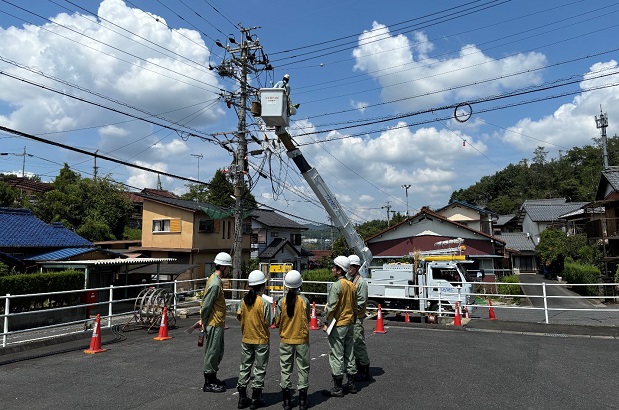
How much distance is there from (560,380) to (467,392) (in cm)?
168

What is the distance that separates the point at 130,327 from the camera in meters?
11.1

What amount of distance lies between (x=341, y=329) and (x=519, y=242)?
48056 millimetres

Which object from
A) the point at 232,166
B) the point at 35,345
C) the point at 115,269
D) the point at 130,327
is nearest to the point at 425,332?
the point at 130,327

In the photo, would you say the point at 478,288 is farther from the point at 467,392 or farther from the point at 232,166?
the point at 467,392

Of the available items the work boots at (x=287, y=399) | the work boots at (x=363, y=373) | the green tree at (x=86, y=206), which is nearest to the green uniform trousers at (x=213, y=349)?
the work boots at (x=287, y=399)

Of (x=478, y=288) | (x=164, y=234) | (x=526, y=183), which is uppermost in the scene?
(x=526, y=183)

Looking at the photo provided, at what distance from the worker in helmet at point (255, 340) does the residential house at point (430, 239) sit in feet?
76.4

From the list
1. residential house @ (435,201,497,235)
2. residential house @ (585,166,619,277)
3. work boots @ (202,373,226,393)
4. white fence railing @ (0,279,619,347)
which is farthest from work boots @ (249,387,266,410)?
residential house @ (435,201,497,235)

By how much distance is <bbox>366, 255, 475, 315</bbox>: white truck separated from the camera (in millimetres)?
14125

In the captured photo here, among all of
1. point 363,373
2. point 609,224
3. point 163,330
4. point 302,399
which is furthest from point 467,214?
point 302,399

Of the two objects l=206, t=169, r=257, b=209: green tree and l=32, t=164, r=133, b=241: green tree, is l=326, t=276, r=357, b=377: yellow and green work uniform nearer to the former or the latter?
l=32, t=164, r=133, b=241: green tree

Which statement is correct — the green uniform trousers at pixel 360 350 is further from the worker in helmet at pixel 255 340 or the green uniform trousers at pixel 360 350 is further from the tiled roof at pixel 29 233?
the tiled roof at pixel 29 233

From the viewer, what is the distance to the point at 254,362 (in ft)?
17.7

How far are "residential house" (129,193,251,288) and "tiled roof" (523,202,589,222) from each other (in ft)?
122
